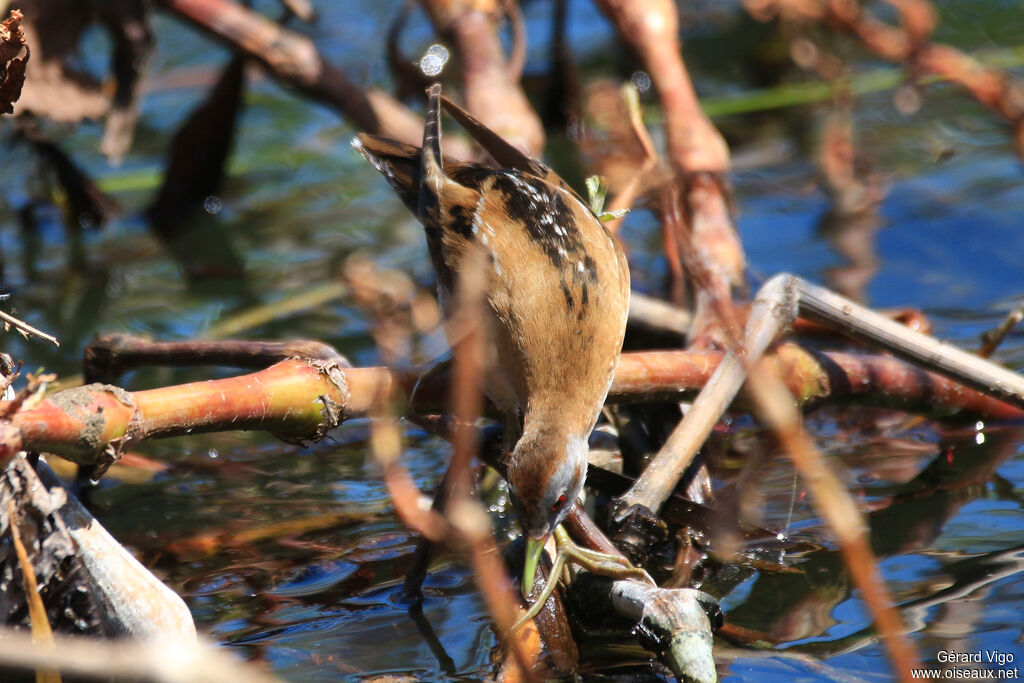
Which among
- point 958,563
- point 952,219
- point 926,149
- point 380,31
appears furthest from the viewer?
point 380,31

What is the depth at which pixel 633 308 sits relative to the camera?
13.9ft

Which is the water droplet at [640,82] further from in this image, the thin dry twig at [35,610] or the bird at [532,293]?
the thin dry twig at [35,610]

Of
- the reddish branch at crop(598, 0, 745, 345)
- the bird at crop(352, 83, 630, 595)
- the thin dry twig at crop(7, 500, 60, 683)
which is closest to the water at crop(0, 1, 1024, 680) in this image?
the bird at crop(352, 83, 630, 595)

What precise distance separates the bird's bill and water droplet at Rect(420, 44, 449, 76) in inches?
144

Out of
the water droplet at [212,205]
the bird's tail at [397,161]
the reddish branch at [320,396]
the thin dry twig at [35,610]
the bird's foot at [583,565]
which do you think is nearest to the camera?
the thin dry twig at [35,610]

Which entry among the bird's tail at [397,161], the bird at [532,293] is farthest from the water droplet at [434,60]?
the bird at [532,293]

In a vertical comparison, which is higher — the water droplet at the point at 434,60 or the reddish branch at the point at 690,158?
the water droplet at the point at 434,60

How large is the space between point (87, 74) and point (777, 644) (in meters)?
3.81

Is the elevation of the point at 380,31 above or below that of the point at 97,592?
above

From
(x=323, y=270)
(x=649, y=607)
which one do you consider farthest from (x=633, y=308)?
(x=323, y=270)

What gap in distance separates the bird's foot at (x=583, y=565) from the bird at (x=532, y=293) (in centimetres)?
6

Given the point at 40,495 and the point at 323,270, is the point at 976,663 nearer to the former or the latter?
the point at 40,495

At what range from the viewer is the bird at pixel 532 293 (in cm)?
299

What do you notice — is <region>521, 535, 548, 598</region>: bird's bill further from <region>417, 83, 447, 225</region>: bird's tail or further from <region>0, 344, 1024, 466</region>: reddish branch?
<region>417, 83, 447, 225</region>: bird's tail
